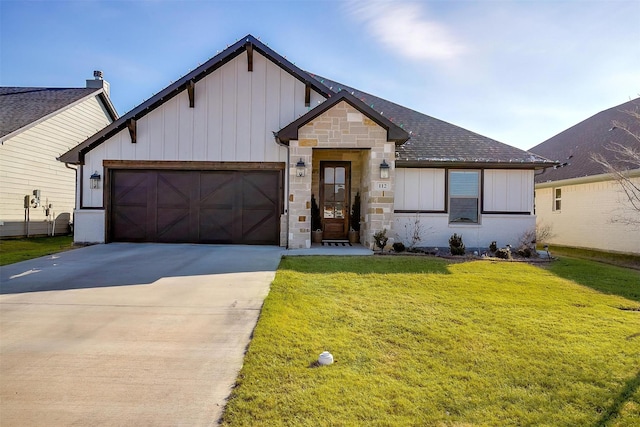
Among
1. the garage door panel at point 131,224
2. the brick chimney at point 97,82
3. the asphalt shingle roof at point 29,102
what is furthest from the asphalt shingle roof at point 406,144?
the brick chimney at point 97,82

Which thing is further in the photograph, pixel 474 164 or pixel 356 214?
pixel 356 214

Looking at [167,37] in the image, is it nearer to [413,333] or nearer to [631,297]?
[413,333]

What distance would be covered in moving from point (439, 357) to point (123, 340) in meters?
3.32

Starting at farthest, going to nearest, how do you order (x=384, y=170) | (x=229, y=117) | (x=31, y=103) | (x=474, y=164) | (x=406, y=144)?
(x=31, y=103) → (x=406, y=144) → (x=229, y=117) → (x=474, y=164) → (x=384, y=170)

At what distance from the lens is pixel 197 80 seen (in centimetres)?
1040

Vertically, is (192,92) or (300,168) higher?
(192,92)

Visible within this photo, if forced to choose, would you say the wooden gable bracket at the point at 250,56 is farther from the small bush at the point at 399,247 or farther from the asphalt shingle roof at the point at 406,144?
the small bush at the point at 399,247

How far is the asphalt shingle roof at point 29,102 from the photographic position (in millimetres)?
13406

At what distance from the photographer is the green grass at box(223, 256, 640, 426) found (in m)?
2.52

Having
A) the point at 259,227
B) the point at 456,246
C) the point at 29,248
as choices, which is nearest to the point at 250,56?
the point at 259,227

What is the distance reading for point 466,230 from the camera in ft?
33.8

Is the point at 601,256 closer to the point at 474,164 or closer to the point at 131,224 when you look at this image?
the point at 474,164

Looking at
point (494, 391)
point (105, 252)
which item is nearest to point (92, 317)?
point (494, 391)

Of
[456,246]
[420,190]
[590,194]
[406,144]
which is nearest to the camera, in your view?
[456,246]
